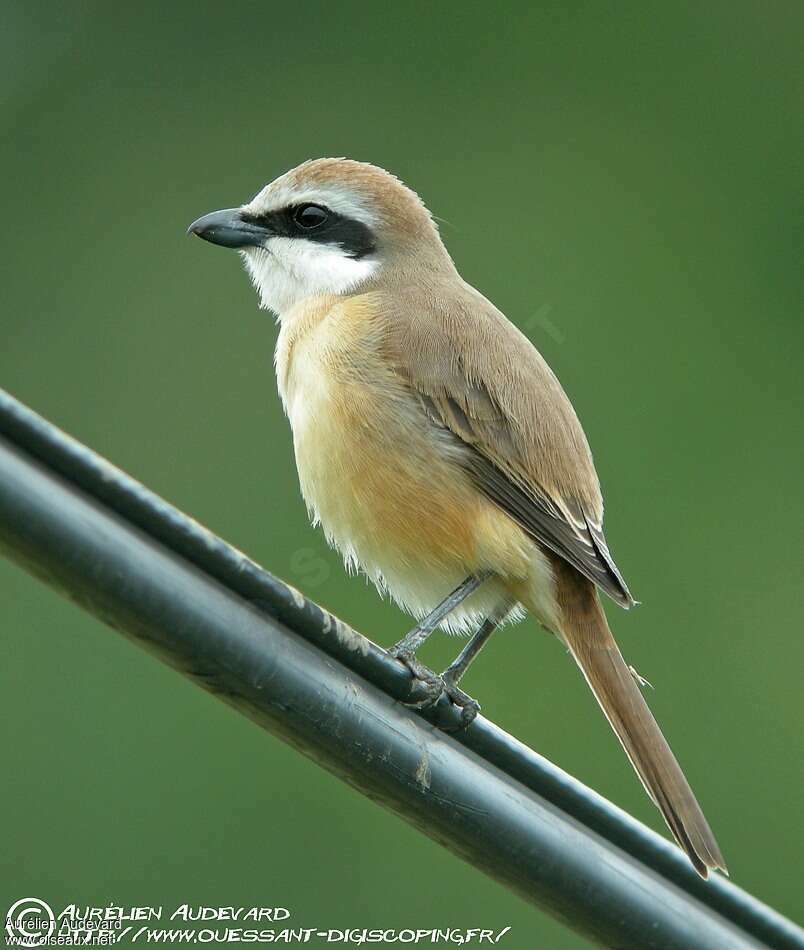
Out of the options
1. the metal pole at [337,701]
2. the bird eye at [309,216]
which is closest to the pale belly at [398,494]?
the bird eye at [309,216]

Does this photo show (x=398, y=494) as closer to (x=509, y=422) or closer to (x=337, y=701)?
(x=509, y=422)

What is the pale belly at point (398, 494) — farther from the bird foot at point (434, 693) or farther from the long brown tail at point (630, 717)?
the bird foot at point (434, 693)

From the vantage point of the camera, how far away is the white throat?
434 cm

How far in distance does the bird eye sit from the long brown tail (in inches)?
50.5

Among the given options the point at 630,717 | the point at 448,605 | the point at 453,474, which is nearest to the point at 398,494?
the point at 453,474

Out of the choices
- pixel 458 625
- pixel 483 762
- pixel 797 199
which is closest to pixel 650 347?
pixel 797 199

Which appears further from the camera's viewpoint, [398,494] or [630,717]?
[398,494]

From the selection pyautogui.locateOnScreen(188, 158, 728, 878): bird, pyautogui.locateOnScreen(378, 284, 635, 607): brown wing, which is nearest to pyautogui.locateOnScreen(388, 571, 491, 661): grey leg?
pyautogui.locateOnScreen(188, 158, 728, 878): bird

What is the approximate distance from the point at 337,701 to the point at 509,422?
1591mm

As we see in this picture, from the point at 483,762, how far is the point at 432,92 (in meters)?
6.26

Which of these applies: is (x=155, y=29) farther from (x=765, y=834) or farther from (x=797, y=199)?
Result: (x=765, y=834)

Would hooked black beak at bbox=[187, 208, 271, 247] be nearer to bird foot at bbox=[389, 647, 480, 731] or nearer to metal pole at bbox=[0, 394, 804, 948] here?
bird foot at bbox=[389, 647, 480, 731]

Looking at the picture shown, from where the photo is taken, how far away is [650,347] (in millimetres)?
6715

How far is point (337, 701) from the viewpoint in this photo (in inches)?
89.7
